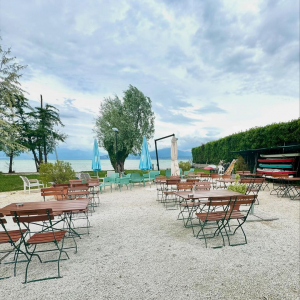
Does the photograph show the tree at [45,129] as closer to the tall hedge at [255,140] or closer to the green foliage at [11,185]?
the green foliage at [11,185]

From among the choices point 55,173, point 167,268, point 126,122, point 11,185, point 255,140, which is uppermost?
point 126,122

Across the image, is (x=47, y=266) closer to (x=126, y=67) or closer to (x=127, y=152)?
(x=126, y=67)

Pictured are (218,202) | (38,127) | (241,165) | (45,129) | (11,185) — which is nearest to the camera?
(218,202)

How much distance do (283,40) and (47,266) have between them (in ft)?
36.1

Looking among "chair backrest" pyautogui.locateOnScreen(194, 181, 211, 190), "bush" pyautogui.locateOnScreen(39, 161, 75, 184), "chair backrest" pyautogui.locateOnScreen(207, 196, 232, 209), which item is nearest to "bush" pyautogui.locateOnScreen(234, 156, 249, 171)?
"chair backrest" pyautogui.locateOnScreen(194, 181, 211, 190)

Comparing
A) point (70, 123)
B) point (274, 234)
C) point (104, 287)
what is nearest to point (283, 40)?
point (274, 234)

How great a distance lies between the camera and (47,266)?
3020 mm

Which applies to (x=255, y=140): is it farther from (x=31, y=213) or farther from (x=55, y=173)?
(x=31, y=213)

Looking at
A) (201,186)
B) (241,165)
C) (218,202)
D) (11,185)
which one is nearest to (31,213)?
(218,202)

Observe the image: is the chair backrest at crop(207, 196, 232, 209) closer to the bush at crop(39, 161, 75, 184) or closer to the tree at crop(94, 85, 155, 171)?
the bush at crop(39, 161, 75, 184)

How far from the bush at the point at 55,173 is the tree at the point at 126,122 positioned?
9.95 meters

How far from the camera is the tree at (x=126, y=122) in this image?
20.3 meters

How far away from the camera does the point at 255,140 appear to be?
1483 cm

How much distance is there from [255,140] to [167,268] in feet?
47.1
